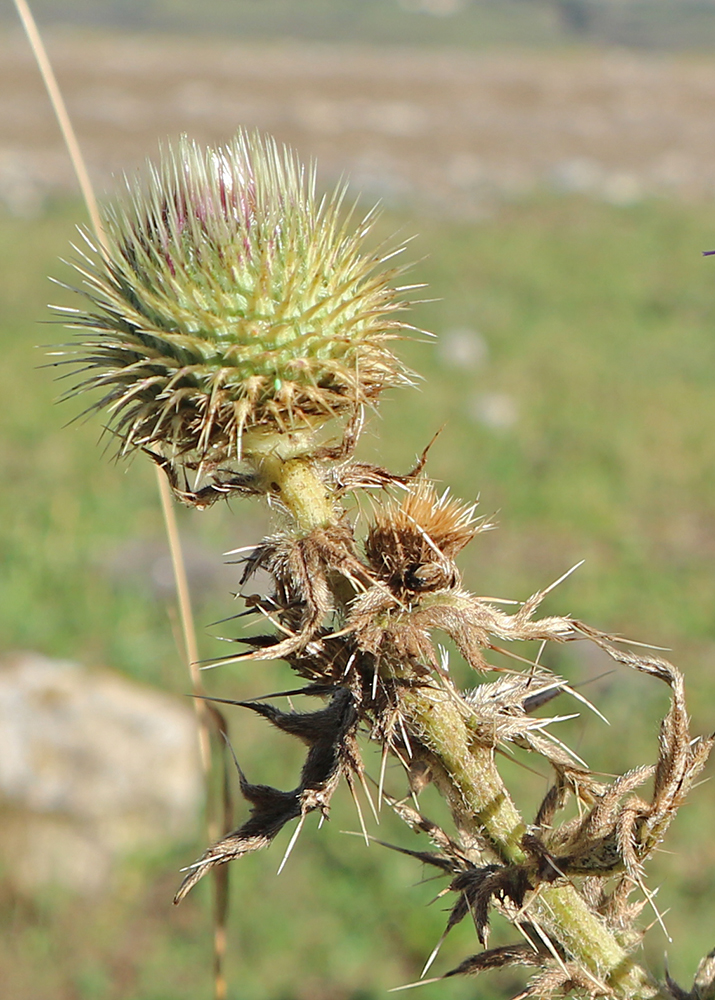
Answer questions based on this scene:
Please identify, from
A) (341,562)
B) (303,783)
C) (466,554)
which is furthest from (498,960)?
(466,554)

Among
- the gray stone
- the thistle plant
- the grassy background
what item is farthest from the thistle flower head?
the grassy background

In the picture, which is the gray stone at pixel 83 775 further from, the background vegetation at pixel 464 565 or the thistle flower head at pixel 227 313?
the thistle flower head at pixel 227 313

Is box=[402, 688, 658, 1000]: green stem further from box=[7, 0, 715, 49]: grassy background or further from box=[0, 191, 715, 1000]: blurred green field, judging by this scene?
box=[7, 0, 715, 49]: grassy background

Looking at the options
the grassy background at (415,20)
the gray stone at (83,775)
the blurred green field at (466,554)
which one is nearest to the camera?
the blurred green field at (466,554)

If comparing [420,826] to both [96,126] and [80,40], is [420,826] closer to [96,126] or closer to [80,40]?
[96,126]

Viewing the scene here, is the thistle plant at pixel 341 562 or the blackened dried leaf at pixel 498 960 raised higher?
the thistle plant at pixel 341 562

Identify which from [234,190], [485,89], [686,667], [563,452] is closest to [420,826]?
[234,190]

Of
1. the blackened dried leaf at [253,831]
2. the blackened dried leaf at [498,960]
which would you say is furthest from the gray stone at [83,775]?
the blackened dried leaf at [498,960]

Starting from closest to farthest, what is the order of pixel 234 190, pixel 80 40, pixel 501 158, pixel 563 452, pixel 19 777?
pixel 234 190 < pixel 19 777 < pixel 563 452 < pixel 501 158 < pixel 80 40
